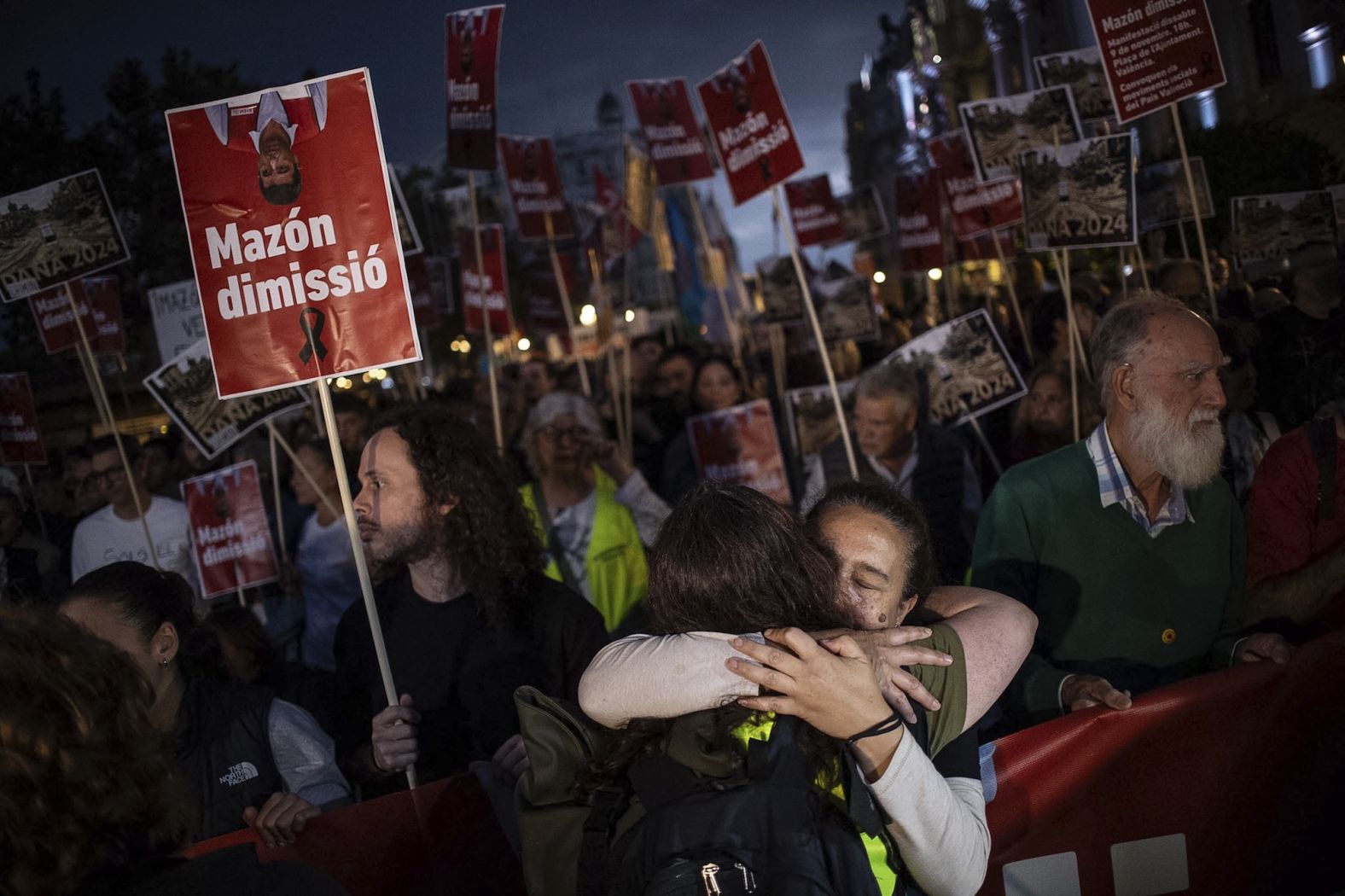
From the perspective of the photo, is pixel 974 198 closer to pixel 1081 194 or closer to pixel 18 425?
pixel 1081 194

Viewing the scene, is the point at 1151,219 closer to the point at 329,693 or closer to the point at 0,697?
the point at 329,693

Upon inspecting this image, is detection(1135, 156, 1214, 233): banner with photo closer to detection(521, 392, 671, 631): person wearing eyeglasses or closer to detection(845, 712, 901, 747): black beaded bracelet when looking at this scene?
detection(521, 392, 671, 631): person wearing eyeglasses

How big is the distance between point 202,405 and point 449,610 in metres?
3.40

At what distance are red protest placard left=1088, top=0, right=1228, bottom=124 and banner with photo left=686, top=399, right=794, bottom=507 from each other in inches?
110

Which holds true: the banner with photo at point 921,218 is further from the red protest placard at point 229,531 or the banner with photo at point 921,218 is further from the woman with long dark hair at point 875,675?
the woman with long dark hair at point 875,675

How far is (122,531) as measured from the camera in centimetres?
710

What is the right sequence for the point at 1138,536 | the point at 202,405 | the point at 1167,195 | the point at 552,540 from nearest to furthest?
the point at 1138,536, the point at 552,540, the point at 202,405, the point at 1167,195

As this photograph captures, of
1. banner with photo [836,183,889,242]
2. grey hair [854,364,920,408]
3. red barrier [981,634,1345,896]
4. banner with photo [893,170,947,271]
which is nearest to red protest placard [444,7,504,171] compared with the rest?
grey hair [854,364,920,408]

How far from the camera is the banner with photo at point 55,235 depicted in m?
6.60

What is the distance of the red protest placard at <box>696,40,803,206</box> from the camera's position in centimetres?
689

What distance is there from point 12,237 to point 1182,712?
21.0 ft

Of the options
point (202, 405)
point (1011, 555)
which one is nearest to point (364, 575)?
point (1011, 555)

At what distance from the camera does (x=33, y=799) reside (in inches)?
61.3

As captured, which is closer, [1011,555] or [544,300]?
[1011,555]
